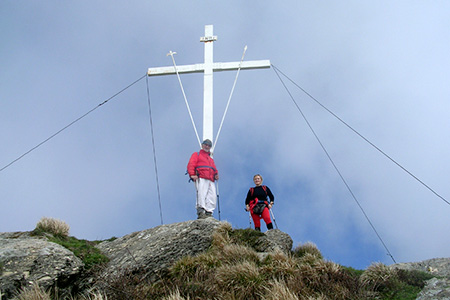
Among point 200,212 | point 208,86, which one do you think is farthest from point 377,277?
point 208,86

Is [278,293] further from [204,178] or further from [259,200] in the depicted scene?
[204,178]

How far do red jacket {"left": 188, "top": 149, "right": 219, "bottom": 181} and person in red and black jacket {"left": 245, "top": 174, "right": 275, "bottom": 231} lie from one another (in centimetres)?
116

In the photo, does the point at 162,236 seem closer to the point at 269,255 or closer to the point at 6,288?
the point at 269,255

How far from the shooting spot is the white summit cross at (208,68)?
12195mm

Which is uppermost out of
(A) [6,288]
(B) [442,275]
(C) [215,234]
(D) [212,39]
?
(D) [212,39]

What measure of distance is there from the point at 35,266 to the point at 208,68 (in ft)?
26.8

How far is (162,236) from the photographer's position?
8383 millimetres

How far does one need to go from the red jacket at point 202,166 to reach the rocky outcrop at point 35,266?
455 cm

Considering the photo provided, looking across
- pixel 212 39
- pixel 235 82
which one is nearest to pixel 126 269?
pixel 235 82

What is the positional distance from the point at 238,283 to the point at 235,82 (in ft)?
25.1

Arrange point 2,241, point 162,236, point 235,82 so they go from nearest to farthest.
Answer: point 2,241 < point 162,236 < point 235,82

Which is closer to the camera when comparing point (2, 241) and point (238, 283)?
point (238, 283)

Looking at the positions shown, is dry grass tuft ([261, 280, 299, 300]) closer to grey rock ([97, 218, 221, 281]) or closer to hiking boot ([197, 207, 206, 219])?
grey rock ([97, 218, 221, 281])

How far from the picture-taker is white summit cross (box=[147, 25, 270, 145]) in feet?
40.0
